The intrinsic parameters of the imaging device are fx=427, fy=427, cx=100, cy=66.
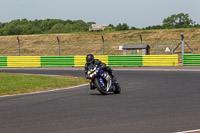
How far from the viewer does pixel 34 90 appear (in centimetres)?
1419

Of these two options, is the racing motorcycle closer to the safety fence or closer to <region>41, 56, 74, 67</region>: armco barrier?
the safety fence

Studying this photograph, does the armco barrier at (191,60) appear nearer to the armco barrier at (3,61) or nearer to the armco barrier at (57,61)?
the armco barrier at (57,61)

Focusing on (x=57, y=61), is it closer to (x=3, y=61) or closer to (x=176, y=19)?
(x=3, y=61)

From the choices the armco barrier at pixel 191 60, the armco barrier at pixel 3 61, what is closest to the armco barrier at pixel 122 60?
the armco barrier at pixel 191 60

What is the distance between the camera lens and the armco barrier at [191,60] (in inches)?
1150

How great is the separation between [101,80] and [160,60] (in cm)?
1806

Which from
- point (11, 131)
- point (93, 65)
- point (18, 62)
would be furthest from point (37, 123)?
point (18, 62)

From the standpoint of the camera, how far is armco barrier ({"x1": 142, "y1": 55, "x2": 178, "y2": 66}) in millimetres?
29328

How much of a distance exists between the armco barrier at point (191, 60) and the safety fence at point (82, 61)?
2.37ft

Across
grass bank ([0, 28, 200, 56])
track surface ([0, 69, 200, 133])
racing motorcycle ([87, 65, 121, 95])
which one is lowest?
track surface ([0, 69, 200, 133])

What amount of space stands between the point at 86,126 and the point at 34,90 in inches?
302

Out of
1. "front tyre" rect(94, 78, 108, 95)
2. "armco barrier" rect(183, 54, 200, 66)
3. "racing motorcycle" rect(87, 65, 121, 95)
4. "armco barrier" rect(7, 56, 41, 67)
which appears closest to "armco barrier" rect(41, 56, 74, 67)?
"armco barrier" rect(7, 56, 41, 67)

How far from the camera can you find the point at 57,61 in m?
31.4

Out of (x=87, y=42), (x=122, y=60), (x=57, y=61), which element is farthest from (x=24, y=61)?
(x=87, y=42)
